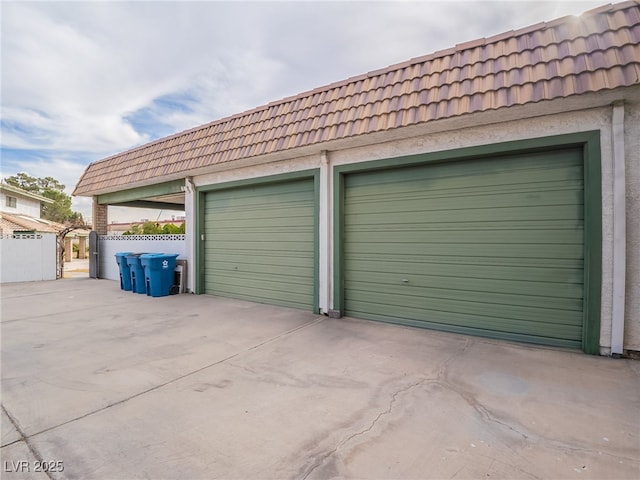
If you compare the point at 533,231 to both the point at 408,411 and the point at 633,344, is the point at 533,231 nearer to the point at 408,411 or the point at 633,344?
the point at 633,344

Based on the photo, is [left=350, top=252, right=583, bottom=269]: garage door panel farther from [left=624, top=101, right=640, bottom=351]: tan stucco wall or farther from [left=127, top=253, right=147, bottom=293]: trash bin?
[left=127, top=253, right=147, bottom=293]: trash bin

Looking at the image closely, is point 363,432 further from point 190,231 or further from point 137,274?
point 137,274

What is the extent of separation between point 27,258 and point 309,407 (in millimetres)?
12562

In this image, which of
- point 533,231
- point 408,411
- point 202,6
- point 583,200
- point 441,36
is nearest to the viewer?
point 408,411

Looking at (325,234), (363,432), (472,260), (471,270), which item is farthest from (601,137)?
(363,432)

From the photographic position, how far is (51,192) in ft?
111

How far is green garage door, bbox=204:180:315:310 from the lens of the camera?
586cm

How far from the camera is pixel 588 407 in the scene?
7.74ft

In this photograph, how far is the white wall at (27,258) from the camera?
986 centimetres

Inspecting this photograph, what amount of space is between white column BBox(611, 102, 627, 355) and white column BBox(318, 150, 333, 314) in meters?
3.63

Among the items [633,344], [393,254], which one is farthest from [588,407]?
[393,254]

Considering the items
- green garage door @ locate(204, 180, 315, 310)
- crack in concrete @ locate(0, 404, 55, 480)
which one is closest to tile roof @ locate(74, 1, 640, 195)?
green garage door @ locate(204, 180, 315, 310)

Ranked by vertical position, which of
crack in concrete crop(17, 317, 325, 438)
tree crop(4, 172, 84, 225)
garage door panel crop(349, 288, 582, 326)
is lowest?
crack in concrete crop(17, 317, 325, 438)

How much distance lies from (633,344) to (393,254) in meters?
2.89
